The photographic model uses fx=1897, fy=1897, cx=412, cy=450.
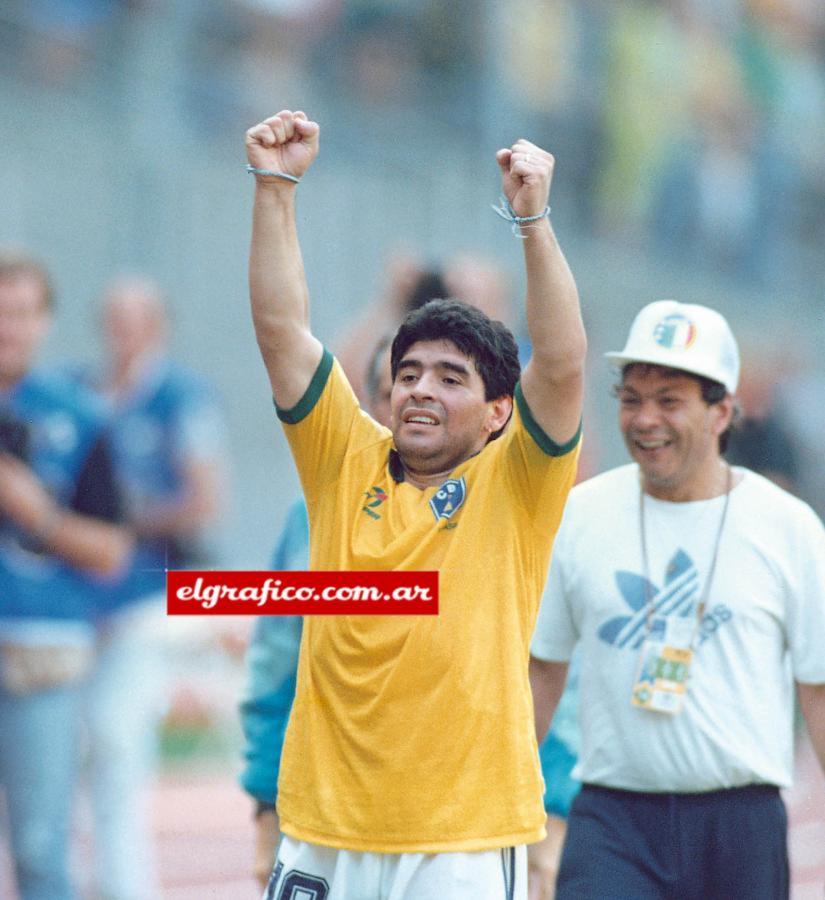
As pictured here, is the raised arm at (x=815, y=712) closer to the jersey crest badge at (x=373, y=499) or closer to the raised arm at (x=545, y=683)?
the raised arm at (x=545, y=683)

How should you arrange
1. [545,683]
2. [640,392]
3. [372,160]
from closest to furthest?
[640,392] → [545,683] → [372,160]

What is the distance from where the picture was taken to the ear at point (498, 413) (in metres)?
3.57

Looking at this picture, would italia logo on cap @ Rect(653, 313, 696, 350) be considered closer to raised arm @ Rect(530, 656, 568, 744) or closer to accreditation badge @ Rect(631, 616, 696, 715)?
accreditation badge @ Rect(631, 616, 696, 715)

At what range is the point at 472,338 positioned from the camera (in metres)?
3.52

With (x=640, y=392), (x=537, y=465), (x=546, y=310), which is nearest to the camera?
(x=546, y=310)

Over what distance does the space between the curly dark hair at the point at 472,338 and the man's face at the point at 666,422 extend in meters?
1.04

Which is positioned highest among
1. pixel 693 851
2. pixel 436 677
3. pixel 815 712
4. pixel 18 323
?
pixel 18 323

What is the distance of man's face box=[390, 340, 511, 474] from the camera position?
3451mm

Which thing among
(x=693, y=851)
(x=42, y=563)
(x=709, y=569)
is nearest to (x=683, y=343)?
(x=709, y=569)

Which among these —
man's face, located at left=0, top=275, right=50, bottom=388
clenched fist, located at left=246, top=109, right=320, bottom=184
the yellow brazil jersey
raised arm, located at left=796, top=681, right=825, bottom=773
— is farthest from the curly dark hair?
man's face, located at left=0, top=275, right=50, bottom=388

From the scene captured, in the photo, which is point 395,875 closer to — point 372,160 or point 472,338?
point 472,338

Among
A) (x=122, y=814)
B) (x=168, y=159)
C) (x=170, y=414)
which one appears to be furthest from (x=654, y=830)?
(x=168, y=159)

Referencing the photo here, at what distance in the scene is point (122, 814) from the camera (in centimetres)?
649

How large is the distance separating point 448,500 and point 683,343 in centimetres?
129
